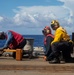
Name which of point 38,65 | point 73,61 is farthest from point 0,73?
point 73,61

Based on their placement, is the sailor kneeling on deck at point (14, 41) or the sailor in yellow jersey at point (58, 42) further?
the sailor kneeling on deck at point (14, 41)

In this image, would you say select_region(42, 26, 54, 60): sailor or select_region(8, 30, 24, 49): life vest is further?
select_region(8, 30, 24, 49): life vest

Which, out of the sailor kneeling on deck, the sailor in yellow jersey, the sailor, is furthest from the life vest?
the sailor in yellow jersey

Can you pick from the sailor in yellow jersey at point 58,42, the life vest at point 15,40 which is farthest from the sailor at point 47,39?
the life vest at point 15,40

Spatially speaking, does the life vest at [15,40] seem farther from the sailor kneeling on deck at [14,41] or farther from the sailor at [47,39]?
the sailor at [47,39]

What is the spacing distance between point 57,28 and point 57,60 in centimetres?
102

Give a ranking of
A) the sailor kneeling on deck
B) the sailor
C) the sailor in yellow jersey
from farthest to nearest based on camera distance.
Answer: the sailor kneeling on deck < the sailor < the sailor in yellow jersey

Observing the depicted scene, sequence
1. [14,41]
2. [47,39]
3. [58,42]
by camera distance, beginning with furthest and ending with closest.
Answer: [14,41] → [47,39] → [58,42]

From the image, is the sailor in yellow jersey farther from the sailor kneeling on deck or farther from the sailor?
the sailor kneeling on deck

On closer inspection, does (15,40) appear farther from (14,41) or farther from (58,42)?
(58,42)

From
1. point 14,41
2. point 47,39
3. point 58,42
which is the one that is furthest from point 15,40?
point 58,42

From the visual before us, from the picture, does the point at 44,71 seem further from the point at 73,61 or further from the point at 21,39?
A: the point at 21,39

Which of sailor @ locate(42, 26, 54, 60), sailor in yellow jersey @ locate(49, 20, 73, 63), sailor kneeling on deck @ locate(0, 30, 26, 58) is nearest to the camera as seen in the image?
sailor in yellow jersey @ locate(49, 20, 73, 63)

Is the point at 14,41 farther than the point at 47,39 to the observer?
Yes
